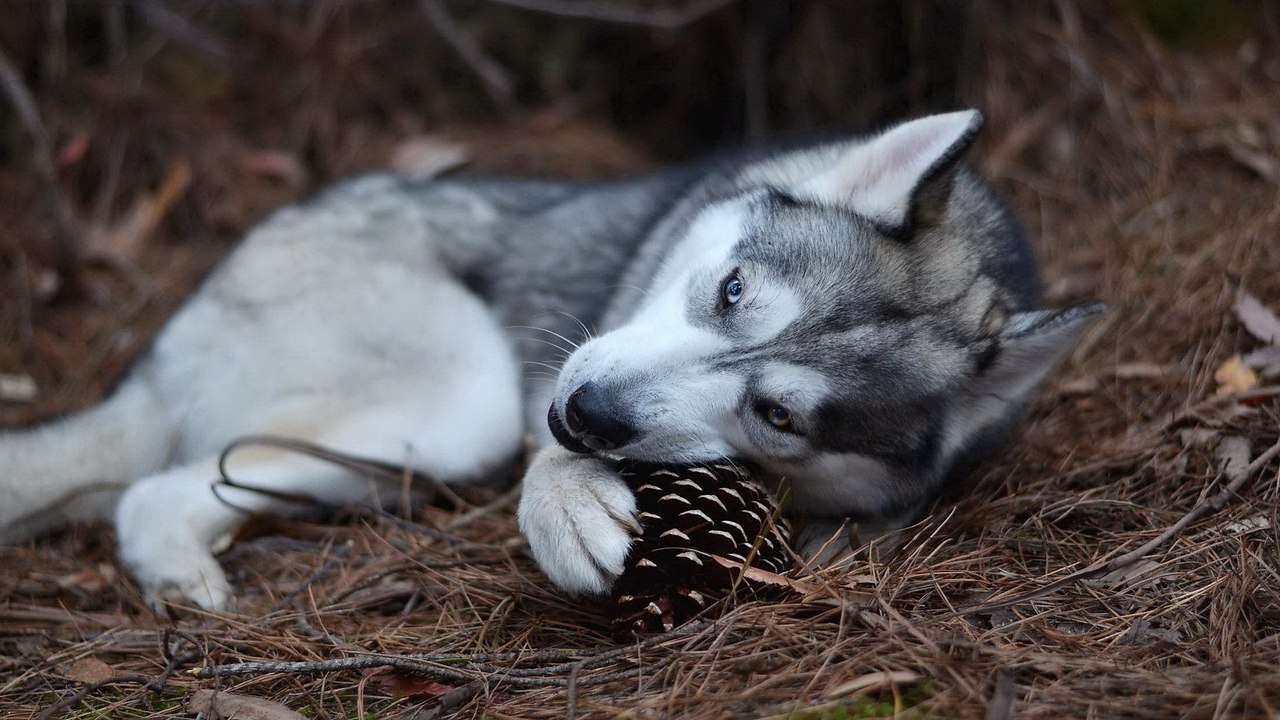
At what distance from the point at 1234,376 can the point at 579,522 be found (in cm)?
245

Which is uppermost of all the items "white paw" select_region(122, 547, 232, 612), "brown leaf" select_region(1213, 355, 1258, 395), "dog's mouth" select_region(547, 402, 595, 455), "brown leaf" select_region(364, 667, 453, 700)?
"brown leaf" select_region(1213, 355, 1258, 395)

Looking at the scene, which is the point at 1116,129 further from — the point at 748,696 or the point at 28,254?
the point at 28,254

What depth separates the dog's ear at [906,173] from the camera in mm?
2740

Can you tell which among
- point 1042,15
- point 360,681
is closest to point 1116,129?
point 1042,15

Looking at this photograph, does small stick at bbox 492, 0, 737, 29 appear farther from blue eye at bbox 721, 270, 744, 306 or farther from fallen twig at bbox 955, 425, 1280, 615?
fallen twig at bbox 955, 425, 1280, 615

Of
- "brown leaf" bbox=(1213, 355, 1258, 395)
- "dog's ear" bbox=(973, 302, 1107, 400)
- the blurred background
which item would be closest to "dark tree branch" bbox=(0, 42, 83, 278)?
the blurred background

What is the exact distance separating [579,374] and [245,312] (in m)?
1.85

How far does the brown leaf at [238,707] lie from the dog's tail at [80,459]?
151 cm

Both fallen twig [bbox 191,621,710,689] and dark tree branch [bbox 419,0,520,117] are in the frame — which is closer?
fallen twig [bbox 191,621,710,689]

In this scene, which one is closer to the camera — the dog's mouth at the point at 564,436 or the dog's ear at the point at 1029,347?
the dog's mouth at the point at 564,436

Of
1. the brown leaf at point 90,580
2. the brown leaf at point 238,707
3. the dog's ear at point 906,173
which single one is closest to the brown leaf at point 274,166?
the brown leaf at point 90,580

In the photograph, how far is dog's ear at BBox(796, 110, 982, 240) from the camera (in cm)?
274

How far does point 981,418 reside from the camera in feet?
10.3

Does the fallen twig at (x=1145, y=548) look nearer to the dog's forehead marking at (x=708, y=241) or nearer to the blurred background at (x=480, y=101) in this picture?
the dog's forehead marking at (x=708, y=241)
